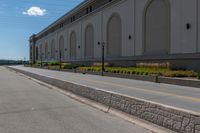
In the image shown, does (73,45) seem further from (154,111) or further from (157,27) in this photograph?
(154,111)

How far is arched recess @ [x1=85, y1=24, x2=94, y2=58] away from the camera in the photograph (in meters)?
57.9

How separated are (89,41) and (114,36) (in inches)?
499

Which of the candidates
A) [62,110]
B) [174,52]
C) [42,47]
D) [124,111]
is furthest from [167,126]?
[42,47]

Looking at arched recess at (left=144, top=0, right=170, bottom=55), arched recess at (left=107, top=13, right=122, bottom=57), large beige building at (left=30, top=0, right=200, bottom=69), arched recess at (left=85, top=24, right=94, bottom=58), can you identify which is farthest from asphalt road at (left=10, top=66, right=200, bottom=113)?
arched recess at (left=85, top=24, right=94, bottom=58)

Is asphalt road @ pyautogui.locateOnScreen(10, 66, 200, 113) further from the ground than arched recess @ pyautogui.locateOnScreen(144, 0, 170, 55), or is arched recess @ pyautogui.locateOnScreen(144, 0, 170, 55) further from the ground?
arched recess @ pyautogui.locateOnScreen(144, 0, 170, 55)

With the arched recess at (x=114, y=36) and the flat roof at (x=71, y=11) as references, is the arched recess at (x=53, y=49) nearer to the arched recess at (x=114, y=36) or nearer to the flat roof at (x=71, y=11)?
the flat roof at (x=71, y=11)

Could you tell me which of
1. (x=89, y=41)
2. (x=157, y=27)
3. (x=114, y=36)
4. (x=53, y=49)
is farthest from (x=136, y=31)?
(x=53, y=49)

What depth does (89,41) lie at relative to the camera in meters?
59.7

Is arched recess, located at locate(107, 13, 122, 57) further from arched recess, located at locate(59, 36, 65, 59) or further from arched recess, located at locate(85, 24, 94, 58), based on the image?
arched recess, located at locate(59, 36, 65, 59)

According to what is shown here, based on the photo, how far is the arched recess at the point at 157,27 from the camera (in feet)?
112

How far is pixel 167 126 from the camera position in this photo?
7.88 m

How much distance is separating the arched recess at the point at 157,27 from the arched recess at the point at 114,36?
8.13m

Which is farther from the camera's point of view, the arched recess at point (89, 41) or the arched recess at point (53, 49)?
the arched recess at point (53, 49)

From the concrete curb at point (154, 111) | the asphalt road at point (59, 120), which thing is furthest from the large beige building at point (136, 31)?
the asphalt road at point (59, 120)
